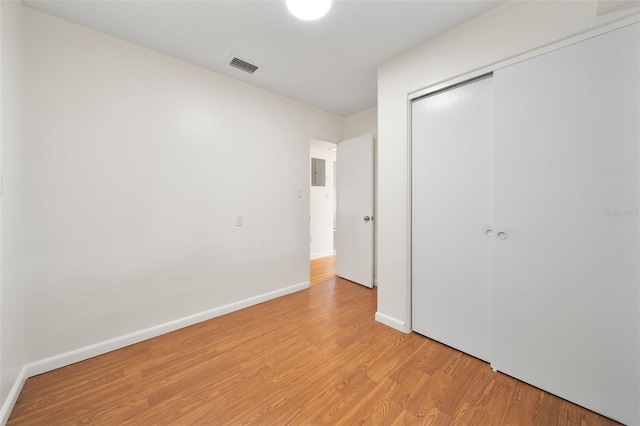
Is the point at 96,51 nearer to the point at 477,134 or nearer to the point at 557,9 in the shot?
the point at 477,134

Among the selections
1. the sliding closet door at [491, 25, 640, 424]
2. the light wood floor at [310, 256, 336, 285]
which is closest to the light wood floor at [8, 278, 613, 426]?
the sliding closet door at [491, 25, 640, 424]

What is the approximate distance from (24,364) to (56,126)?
1711 millimetres

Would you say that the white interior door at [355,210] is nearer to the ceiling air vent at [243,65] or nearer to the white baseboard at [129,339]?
the white baseboard at [129,339]

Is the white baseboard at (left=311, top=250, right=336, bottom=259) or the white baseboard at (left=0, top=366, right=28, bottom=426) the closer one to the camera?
the white baseboard at (left=0, top=366, right=28, bottom=426)

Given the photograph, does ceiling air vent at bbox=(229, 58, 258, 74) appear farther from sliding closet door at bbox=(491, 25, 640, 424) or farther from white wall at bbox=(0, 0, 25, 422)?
sliding closet door at bbox=(491, 25, 640, 424)

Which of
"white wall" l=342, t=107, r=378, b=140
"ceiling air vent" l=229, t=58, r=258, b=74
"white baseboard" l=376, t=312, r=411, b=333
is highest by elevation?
"ceiling air vent" l=229, t=58, r=258, b=74

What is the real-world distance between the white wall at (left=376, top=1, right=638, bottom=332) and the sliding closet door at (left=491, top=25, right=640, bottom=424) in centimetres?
14

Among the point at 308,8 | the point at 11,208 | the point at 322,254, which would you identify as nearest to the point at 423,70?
the point at 308,8

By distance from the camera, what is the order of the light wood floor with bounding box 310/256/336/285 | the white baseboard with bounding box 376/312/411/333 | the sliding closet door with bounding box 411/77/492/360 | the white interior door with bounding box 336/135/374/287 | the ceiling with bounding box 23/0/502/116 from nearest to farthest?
the ceiling with bounding box 23/0/502/116
the sliding closet door with bounding box 411/77/492/360
the white baseboard with bounding box 376/312/411/333
the white interior door with bounding box 336/135/374/287
the light wood floor with bounding box 310/256/336/285

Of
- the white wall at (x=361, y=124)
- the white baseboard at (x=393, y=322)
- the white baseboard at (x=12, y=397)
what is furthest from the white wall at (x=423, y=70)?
the white baseboard at (x=12, y=397)

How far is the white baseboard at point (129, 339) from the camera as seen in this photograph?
1.72m

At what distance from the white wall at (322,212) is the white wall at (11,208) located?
3.99m

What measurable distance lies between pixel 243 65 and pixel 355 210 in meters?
2.27

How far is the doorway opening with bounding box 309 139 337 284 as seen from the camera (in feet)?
17.1
